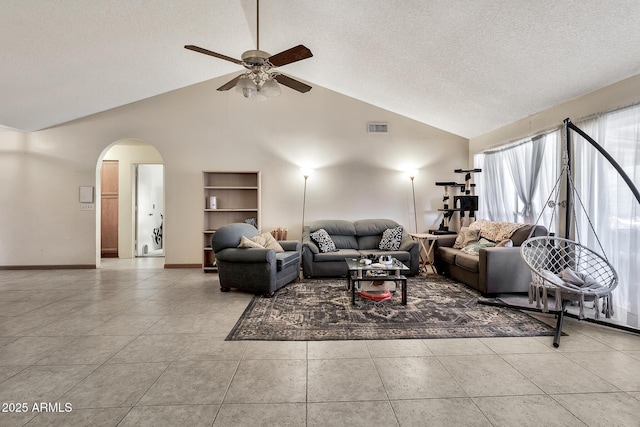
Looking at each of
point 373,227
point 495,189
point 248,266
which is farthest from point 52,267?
point 495,189

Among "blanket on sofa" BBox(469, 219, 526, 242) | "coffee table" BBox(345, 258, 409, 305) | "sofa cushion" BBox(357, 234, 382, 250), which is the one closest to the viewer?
"coffee table" BBox(345, 258, 409, 305)

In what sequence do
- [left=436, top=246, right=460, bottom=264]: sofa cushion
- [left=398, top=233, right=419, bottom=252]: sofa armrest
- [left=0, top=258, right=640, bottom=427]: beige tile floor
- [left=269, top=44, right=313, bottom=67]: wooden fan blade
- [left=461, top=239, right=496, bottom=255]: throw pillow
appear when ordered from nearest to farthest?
[left=0, top=258, right=640, bottom=427]: beige tile floor → [left=269, top=44, right=313, bottom=67]: wooden fan blade → [left=461, top=239, right=496, bottom=255]: throw pillow → [left=436, top=246, right=460, bottom=264]: sofa cushion → [left=398, top=233, right=419, bottom=252]: sofa armrest

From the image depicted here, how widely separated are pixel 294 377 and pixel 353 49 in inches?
153

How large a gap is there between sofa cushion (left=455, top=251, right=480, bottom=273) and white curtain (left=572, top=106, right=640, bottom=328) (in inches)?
45.6

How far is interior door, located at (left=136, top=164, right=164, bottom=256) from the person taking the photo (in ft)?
22.6

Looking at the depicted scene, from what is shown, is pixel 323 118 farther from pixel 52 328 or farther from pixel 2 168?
pixel 2 168

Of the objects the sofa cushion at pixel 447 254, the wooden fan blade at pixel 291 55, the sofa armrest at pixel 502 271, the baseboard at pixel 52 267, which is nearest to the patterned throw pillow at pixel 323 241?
the sofa cushion at pixel 447 254

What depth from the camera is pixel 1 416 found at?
1660 millimetres

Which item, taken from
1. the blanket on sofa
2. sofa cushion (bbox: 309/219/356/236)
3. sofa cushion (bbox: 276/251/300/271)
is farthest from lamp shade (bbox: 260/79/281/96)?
the blanket on sofa

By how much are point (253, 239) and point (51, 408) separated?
9.46 ft

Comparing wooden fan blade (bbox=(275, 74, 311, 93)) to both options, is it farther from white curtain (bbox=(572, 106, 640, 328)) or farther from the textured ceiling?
white curtain (bbox=(572, 106, 640, 328))

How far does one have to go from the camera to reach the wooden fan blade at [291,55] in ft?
8.34

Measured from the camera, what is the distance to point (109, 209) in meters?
6.82

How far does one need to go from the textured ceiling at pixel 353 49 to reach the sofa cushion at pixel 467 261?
7.07 feet
